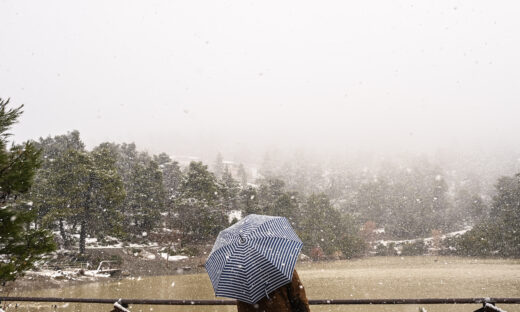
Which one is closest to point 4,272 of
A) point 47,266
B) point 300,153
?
point 47,266

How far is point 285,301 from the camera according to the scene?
2.18 m

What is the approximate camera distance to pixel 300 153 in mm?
117500

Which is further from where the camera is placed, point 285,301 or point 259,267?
point 259,267

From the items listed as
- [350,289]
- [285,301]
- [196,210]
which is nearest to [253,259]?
[285,301]

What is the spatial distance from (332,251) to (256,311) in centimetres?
3901

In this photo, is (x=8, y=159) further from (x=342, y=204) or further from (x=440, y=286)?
(x=342, y=204)

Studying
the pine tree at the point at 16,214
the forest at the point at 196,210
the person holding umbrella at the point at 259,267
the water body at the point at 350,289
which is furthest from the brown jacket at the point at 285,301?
the forest at the point at 196,210

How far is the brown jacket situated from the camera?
2150mm

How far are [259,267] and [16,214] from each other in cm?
459

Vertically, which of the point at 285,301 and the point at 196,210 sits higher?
the point at 285,301

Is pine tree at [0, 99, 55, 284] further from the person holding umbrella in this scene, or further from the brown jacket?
the brown jacket

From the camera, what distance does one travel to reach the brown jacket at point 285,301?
2.15 meters

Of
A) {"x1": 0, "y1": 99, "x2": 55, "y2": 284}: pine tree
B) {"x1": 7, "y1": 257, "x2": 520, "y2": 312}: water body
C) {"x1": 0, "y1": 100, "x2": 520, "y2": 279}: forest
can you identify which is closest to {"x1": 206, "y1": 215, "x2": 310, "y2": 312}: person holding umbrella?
{"x1": 0, "y1": 99, "x2": 55, "y2": 284}: pine tree

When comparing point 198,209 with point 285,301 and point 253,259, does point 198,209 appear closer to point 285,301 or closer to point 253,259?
point 253,259
